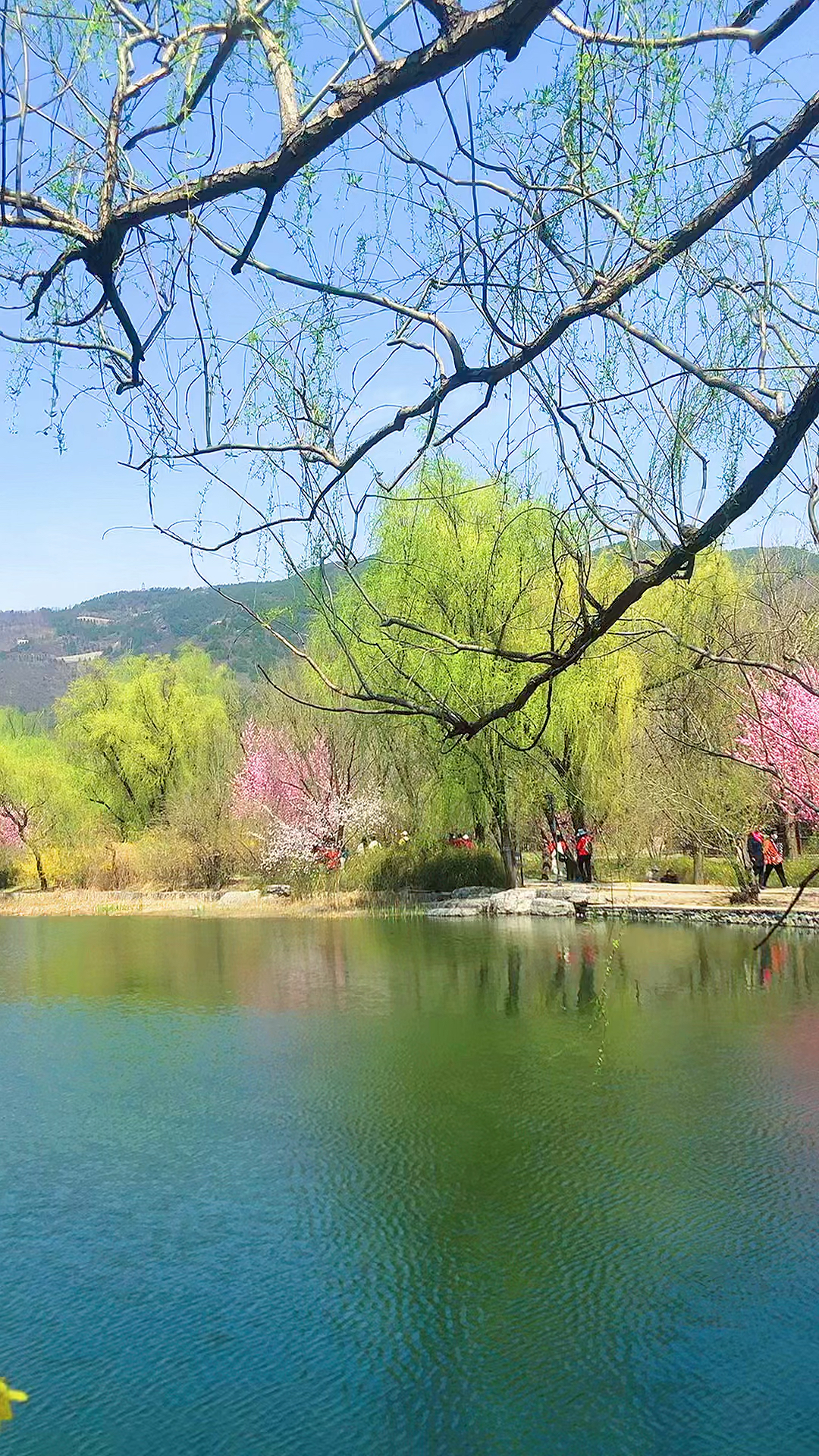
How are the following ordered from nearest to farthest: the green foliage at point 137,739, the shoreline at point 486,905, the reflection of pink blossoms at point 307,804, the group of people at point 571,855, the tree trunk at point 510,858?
the shoreline at point 486,905
the tree trunk at point 510,858
the group of people at point 571,855
the reflection of pink blossoms at point 307,804
the green foliage at point 137,739

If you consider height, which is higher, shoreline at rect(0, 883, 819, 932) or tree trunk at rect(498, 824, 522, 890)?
tree trunk at rect(498, 824, 522, 890)

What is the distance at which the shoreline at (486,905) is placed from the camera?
42.2 ft

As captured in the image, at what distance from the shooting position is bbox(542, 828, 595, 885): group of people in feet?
52.1

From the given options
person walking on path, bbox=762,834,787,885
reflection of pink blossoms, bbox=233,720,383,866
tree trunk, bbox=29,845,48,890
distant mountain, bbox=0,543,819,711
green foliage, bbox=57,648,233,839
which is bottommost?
person walking on path, bbox=762,834,787,885

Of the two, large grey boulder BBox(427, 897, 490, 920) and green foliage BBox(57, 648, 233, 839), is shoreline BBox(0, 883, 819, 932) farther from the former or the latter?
green foliage BBox(57, 648, 233, 839)

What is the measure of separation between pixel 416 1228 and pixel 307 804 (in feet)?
41.8

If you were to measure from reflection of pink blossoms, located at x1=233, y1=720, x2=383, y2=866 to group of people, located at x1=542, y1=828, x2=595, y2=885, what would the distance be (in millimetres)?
2559

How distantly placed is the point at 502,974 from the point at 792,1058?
3585 mm

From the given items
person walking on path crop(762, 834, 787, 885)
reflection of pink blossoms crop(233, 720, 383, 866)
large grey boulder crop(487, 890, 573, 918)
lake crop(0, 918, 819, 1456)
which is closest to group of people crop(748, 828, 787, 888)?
person walking on path crop(762, 834, 787, 885)

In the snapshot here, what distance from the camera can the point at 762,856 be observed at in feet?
44.1

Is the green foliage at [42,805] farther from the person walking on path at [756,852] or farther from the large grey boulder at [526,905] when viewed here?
the person walking on path at [756,852]

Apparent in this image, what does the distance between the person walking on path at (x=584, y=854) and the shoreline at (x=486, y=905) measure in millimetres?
402

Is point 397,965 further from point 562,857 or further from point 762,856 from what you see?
point 562,857

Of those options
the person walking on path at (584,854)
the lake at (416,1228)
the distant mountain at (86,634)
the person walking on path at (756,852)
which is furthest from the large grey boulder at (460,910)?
the distant mountain at (86,634)
